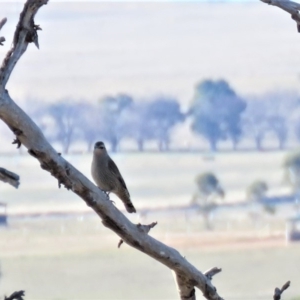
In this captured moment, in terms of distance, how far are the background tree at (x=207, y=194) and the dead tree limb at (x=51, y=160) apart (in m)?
11.0

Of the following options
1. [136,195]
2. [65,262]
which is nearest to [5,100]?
[136,195]

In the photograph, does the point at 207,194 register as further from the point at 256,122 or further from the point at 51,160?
the point at 51,160

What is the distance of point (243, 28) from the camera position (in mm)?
18984

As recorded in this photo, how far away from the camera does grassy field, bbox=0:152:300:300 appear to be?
1266 centimetres

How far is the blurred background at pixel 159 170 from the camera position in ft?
41.1

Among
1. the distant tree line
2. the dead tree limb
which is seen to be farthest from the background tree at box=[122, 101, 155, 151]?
the dead tree limb

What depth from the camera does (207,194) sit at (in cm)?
1471

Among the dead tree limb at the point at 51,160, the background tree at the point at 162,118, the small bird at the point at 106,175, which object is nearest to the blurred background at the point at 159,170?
the background tree at the point at 162,118

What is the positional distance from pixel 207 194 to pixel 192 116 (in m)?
1.22

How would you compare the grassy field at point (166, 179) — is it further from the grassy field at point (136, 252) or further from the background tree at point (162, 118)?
the background tree at point (162, 118)

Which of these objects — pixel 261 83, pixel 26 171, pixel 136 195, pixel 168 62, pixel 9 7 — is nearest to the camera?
pixel 9 7

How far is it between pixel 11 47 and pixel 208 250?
10496 millimetres

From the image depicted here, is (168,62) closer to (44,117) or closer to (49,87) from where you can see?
(49,87)

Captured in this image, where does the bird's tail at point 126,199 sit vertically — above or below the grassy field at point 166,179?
below
